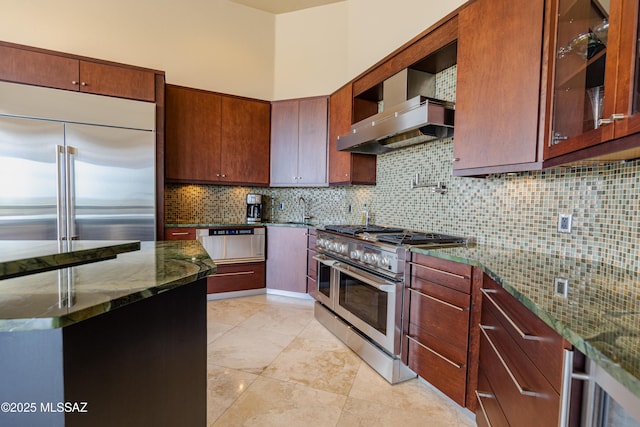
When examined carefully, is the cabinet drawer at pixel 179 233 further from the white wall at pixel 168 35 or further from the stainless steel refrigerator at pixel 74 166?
the white wall at pixel 168 35

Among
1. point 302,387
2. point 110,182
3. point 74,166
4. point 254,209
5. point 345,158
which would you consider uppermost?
point 345,158

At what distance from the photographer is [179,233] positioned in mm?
3438

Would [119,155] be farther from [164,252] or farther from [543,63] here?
[543,63]

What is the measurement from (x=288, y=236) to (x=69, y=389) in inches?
123

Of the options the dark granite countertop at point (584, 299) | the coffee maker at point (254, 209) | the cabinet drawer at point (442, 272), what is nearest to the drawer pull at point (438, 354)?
the cabinet drawer at point (442, 272)

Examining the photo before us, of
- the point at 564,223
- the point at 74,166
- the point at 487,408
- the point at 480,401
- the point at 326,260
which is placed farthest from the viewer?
the point at 326,260

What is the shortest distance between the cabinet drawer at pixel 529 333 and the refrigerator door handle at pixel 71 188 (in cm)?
318

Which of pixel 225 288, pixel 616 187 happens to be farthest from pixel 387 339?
pixel 225 288

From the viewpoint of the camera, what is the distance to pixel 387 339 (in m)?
2.13

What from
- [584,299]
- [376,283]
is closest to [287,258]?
[376,283]

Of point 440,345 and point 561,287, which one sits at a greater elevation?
point 561,287

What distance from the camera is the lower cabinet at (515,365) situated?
0.89m

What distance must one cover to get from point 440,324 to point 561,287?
2.70 feet

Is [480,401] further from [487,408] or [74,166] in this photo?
[74,166]
